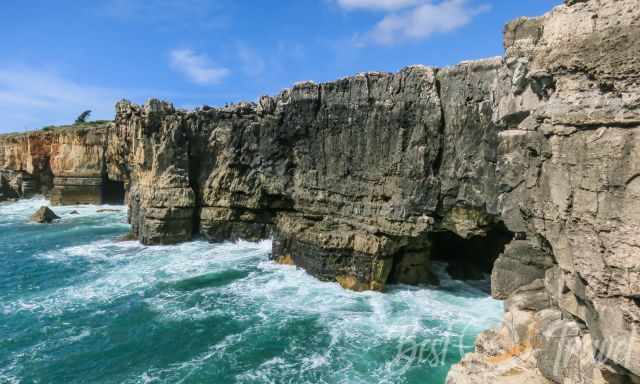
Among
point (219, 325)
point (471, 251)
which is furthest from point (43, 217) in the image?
point (471, 251)

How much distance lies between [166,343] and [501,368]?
46.6 ft

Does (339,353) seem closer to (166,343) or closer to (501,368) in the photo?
(166,343)

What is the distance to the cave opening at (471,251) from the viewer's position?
24.6m

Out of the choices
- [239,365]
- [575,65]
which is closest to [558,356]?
[575,65]

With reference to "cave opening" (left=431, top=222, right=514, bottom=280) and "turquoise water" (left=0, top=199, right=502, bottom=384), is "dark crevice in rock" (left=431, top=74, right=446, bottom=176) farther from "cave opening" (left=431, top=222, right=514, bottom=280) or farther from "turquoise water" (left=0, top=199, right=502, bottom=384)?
"turquoise water" (left=0, top=199, right=502, bottom=384)

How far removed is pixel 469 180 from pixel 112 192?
56635 mm

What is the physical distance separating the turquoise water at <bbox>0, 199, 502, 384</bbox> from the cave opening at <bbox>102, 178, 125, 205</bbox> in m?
32.0

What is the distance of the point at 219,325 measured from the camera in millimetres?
19344

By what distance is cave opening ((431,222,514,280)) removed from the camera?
80.6ft

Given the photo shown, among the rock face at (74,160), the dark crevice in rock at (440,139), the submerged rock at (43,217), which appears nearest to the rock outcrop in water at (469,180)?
the dark crevice in rock at (440,139)

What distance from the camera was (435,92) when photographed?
66.0 ft

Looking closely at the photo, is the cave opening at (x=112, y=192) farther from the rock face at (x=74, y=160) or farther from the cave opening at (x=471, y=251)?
the cave opening at (x=471, y=251)

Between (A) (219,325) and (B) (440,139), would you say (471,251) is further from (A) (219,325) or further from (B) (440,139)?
(A) (219,325)

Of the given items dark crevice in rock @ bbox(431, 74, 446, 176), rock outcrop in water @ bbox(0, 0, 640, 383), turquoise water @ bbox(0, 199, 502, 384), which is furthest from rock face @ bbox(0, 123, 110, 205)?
dark crevice in rock @ bbox(431, 74, 446, 176)
